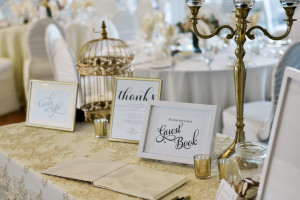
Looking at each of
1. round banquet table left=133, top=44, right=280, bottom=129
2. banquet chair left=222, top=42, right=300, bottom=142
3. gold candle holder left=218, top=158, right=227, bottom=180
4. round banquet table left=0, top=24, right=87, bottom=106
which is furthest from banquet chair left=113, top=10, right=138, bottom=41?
gold candle holder left=218, top=158, right=227, bottom=180

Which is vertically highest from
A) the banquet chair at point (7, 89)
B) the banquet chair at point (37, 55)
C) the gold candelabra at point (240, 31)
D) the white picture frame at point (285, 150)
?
the gold candelabra at point (240, 31)

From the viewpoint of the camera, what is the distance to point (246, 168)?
117cm

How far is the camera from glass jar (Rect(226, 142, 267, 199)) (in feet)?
3.64

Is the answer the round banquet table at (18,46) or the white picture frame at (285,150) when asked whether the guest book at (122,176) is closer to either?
the white picture frame at (285,150)

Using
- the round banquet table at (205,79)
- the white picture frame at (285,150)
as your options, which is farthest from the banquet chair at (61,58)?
the white picture frame at (285,150)

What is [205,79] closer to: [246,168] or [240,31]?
[240,31]

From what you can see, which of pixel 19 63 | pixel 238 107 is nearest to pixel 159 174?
pixel 238 107

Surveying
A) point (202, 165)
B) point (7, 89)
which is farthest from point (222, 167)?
point (7, 89)

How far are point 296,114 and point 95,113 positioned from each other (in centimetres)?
101

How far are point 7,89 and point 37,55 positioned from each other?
0.58 m

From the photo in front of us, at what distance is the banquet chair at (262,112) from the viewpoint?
2.19m

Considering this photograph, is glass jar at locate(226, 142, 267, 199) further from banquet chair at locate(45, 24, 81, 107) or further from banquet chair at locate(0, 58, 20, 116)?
banquet chair at locate(0, 58, 20, 116)

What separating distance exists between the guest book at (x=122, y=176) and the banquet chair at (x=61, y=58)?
1.50 metres

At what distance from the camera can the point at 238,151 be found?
3.91 feet
